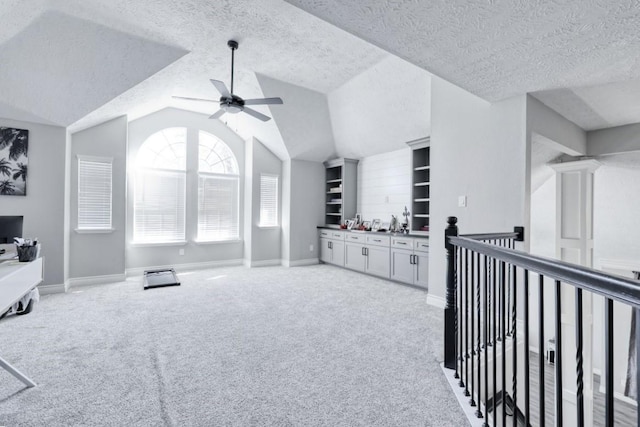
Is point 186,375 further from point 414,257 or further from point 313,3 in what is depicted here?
point 414,257

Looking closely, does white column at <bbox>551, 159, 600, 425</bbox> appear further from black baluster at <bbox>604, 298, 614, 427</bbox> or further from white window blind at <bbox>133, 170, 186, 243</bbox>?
white window blind at <bbox>133, 170, 186, 243</bbox>

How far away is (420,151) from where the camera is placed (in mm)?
5004

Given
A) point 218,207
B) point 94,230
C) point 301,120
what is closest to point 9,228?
point 94,230

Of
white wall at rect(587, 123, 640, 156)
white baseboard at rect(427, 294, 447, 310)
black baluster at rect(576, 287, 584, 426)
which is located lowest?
white baseboard at rect(427, 294, 447, 310)

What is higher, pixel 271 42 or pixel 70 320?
pixel 271 42

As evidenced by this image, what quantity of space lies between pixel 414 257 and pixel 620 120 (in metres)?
3.12

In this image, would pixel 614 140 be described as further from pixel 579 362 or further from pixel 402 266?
pixel 579 362

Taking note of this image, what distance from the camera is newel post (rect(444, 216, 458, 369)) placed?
2117mm

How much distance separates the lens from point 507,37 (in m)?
1.90

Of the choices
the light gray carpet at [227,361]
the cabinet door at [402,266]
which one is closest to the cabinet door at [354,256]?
the cabinet door at [402,266]

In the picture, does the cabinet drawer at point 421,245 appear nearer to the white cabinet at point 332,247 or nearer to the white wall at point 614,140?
the white cabinet at point 332,247

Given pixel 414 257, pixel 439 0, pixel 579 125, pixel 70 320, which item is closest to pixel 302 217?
pixel 414 257

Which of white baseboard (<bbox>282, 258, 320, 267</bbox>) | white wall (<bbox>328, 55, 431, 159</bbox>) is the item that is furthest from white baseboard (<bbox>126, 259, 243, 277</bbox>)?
white wall (<bbox>328, 55, 431, 159</bbox>)

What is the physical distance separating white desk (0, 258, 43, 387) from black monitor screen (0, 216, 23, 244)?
1.44 metres
